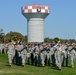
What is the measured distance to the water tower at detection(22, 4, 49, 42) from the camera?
4606 centimetres

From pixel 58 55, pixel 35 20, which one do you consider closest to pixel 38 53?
pixel 58 55

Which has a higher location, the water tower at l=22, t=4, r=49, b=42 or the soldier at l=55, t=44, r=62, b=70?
the water tower at l=22, t=4, r=49, b=42

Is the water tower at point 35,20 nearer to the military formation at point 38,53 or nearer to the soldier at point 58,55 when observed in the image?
the military formation at point 38,53

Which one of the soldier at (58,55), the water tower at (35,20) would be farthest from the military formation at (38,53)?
the water tower at (35,20)

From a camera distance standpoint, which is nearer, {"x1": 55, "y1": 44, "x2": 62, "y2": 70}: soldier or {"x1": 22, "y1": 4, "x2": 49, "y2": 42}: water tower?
{"x1": 55, "y1": 44, "x2": 62, "y2": 70}: soldier

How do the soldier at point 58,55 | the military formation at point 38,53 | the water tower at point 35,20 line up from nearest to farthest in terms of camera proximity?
the soldier at point 58,55 < the military formation at point 38,53 < the water tower at point 35,20

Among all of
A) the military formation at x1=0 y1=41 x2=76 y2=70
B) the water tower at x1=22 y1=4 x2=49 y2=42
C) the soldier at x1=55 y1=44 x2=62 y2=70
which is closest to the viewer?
the soldier at x1=55 y1=44 x2=62 y2=70

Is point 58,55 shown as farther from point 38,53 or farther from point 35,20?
point 35,20

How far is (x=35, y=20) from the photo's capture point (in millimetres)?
46875

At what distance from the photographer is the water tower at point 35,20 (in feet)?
151

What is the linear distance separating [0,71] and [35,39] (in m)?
26.0

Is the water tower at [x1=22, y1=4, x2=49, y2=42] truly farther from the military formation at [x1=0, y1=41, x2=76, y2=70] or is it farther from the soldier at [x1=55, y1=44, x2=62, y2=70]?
the soldier at [x1=55, y1=44, x2=62, y2=70]

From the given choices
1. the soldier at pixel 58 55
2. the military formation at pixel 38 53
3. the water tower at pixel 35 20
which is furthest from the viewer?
the water tower at pixel 35 20

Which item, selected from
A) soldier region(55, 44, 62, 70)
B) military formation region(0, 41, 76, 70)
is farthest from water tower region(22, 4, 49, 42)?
soldier region(55, 44, 62, 70)
